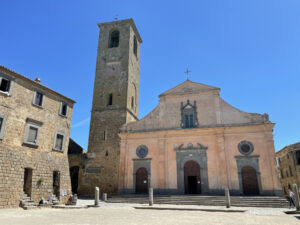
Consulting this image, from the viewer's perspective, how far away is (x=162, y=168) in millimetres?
20750

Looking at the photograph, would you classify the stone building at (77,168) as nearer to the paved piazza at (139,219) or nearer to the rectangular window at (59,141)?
the rectangular window at (59,141)

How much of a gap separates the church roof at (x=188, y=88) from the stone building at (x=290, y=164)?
42.8 ft

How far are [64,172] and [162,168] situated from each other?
326 inches

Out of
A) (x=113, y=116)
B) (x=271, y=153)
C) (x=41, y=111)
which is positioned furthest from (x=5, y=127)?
(x=271, y=153)

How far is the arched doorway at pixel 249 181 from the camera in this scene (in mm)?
18594

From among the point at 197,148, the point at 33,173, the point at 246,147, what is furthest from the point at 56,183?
the point at 246,147

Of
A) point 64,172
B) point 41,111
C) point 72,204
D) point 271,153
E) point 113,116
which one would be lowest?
point 72,204

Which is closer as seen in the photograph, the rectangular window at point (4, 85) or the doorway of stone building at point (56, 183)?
the rectangular window at point (4, 85)

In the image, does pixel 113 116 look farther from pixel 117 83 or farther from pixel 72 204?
pixel 72 204

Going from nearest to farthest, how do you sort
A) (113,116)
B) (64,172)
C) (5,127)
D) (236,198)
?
(5,127)
(236,198)
(64,172)
(113,116)

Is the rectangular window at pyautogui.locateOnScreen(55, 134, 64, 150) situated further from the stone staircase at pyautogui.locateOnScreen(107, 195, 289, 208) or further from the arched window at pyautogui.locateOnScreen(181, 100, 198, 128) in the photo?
the arched window at pyautogui.locateOnScreen(181, 100, 198, 128)

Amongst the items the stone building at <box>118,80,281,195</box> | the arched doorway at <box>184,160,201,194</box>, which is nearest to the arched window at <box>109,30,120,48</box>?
the stone building at <box>118,80,281,195</box>

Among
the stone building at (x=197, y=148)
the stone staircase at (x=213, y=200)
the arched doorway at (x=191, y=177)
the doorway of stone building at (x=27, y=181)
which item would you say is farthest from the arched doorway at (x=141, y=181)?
the doorway of stone building at (x=27, y=181)

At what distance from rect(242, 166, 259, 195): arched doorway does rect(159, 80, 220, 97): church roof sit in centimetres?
787
